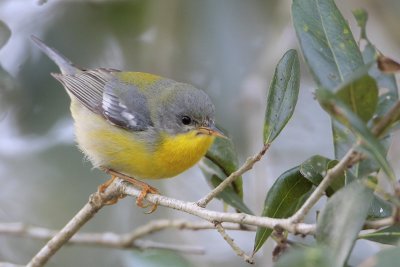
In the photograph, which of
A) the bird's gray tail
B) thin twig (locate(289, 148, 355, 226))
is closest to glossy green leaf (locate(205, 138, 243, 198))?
thin twig (locate(289, 148, 355, 226))

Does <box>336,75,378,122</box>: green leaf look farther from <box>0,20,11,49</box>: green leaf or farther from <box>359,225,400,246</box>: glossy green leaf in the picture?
<box>0,20,11,49</box>: green leaf

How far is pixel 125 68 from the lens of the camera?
4645 mm

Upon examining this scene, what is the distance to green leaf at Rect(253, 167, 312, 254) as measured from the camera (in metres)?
2.23

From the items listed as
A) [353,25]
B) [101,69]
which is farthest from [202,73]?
[353,25]

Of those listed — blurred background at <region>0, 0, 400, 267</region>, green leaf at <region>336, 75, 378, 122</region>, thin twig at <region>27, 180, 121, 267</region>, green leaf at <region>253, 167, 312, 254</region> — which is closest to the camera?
green leaf at <region>336, 75, 378, 122</region>

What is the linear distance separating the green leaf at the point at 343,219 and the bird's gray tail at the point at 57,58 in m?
2.82

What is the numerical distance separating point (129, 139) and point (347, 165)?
2093mm

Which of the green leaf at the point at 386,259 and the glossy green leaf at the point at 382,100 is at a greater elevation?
the glossy green leaf at the point at 382,100

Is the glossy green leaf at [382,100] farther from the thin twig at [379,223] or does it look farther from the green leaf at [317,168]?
the thin twig at [379,223]

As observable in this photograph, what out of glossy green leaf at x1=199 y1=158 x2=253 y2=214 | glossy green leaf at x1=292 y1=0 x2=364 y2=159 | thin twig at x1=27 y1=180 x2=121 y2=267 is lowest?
thin twig at x1=27 y1=180 x2=121 y2=267

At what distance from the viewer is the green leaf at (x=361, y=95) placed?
1.59 metres

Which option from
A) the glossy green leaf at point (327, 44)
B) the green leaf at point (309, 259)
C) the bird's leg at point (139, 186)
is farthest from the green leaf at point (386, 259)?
the bird's leg at point (139, 186)

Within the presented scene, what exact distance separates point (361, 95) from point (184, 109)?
2.19 meters

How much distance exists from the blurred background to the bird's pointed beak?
2.20 ft
